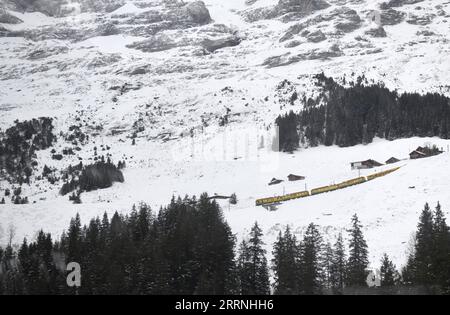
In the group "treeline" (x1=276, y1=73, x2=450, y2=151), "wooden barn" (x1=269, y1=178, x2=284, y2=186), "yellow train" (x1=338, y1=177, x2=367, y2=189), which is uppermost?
"treeline" (x1=276, y1=73, x2=450, y2=151)

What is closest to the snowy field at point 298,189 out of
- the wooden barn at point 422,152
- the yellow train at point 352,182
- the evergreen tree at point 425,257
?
the wooden barn at point 422,152

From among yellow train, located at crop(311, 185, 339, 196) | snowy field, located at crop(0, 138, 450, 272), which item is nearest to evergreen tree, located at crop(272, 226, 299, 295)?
snowy field, located at crop(0, 138, 450, 272)

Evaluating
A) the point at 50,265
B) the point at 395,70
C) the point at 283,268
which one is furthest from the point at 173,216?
the point at 395,70

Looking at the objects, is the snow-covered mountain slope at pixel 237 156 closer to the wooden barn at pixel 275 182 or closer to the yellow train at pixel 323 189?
the wooden barn at pixel 275 182

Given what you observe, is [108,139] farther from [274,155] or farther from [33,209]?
[33,209]

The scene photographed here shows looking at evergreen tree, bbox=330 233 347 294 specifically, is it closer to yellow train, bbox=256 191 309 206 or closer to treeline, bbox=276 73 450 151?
yellow train, bbox=256 191 309 206

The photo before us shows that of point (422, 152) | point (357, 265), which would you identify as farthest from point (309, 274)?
point (422, 152)
